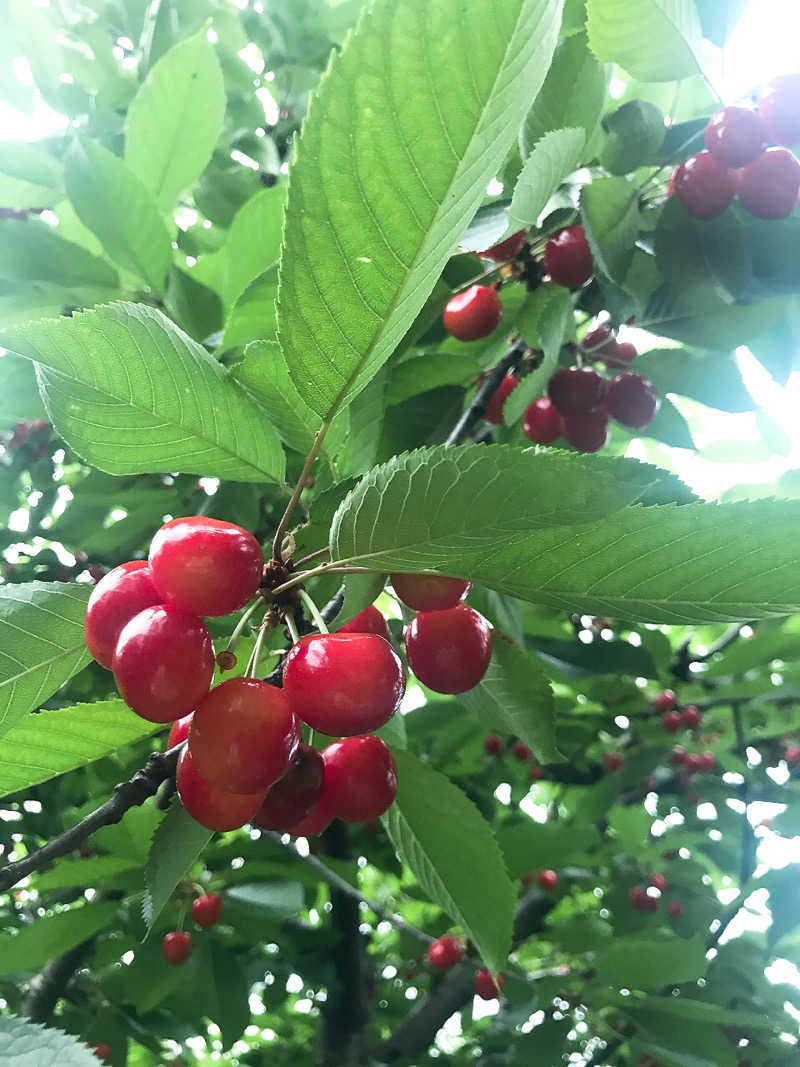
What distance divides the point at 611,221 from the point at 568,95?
8.7 inches

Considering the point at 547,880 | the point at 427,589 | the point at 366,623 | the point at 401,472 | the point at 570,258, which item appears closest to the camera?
the point at 401,472

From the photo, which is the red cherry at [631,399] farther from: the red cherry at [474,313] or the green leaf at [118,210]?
the green leaf at [118,210]

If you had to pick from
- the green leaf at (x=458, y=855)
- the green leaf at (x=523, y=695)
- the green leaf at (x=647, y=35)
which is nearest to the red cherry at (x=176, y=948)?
the green leaf at (x=458, y=855)

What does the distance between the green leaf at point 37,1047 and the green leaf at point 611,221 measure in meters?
1.12

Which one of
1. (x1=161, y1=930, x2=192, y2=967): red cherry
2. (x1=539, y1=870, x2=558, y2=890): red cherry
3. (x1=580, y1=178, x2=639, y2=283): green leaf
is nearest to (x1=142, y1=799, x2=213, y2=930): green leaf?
(x1=580, y1=178, x2=639, y2=283): green leaf

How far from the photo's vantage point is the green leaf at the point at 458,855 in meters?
1.06

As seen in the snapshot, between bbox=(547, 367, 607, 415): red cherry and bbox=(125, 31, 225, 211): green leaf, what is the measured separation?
0.89 meters

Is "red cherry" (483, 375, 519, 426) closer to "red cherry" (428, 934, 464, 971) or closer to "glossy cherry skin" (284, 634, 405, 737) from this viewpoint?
"glossy cherry skin" (284, 634, 405, 737)

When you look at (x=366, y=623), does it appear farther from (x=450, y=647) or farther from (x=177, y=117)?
(x=177, y=117)

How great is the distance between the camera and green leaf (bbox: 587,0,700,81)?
1137 mm

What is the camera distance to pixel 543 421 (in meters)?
1.55

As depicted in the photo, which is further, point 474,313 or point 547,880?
point 547,880

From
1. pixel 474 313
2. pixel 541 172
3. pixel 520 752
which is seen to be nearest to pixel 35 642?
pixel 541 172

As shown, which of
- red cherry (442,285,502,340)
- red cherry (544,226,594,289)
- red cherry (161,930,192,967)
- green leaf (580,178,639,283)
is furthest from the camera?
red cherry (161,930,192,967)
